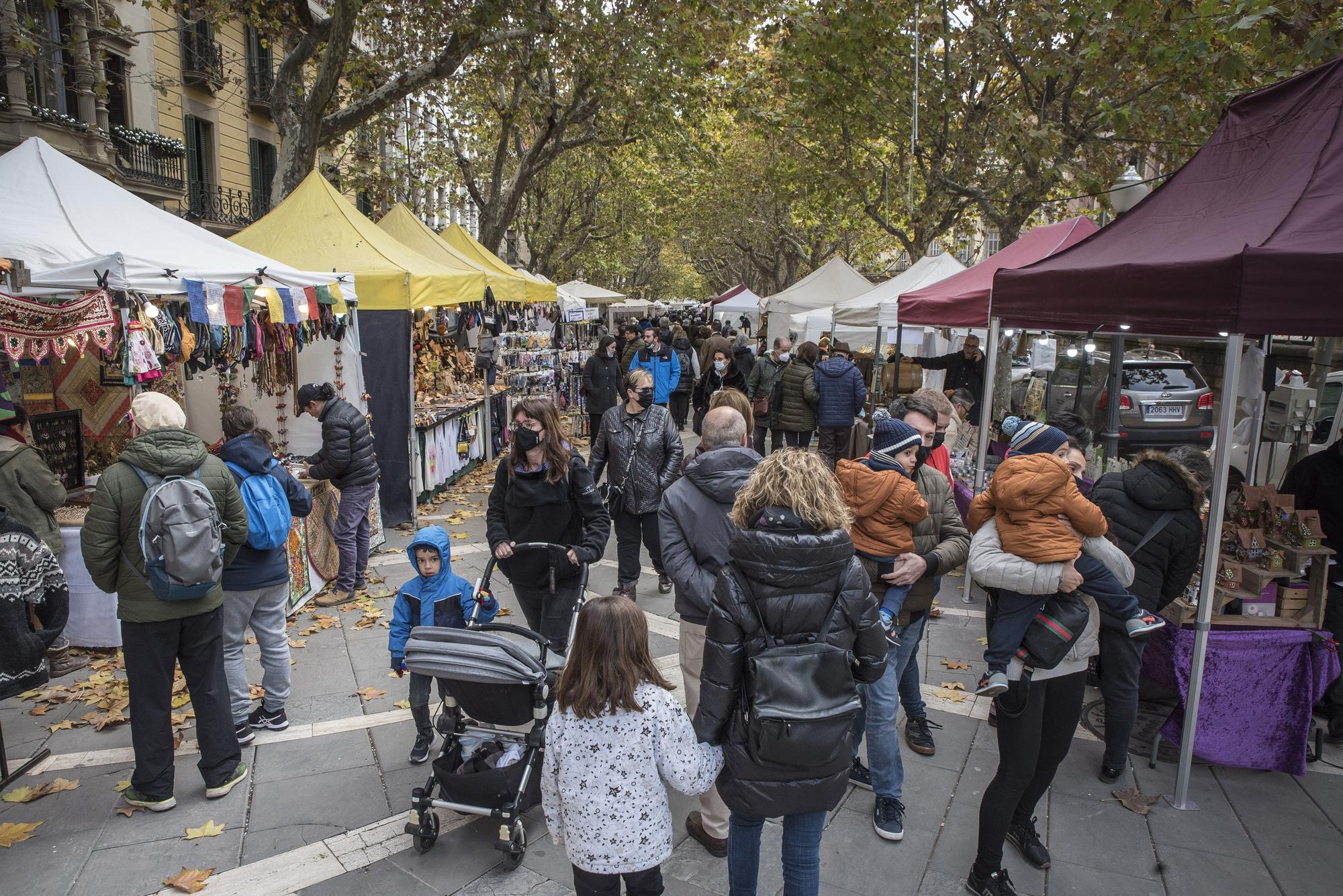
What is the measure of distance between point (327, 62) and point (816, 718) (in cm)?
1010

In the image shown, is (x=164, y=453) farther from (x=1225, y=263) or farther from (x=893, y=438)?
(x=1225, y=263)

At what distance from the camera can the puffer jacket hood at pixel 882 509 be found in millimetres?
3795

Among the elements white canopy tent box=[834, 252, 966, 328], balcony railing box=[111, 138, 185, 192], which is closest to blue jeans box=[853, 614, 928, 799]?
white canopy tent box=[834, 252, 966, 328]

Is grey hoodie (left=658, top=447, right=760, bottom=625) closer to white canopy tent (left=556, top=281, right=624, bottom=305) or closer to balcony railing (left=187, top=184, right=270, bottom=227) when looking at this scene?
balcony railing (left=187, top=184, right=270, bottom=227)

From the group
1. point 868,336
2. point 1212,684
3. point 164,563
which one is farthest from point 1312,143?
point 868,336

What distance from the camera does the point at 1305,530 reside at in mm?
4703

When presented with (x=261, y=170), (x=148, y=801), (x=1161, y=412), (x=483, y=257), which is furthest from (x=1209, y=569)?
(x=261, y=170)

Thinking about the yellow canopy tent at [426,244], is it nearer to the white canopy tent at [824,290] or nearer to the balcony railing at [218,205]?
the white canopy tent at [824,290]

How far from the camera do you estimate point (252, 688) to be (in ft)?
17.7

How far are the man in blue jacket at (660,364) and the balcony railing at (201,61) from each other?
41.4 feet

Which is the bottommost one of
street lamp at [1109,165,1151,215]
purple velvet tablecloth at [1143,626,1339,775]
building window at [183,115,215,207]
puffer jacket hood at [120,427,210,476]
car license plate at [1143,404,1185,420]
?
purple velvet tablecloth at [1143,626,1339,775]

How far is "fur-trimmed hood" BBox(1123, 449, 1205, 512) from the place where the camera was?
411cm

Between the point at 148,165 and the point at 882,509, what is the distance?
1726 cm

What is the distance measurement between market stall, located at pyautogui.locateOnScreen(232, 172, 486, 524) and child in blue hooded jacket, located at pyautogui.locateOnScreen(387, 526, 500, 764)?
16.4 feet
